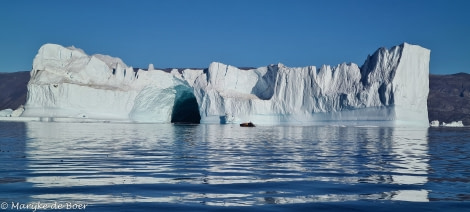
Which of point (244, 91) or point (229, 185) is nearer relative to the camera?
point (229, 185)

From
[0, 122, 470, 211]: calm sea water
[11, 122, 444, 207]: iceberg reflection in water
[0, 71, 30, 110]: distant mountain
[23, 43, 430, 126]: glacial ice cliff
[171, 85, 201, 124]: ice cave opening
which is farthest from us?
[0, 71, 30, 110]: distant mountain

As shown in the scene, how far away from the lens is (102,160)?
8.66 m

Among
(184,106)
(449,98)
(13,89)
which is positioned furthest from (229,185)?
(13,89)

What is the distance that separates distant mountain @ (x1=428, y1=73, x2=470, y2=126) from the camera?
99.4 m

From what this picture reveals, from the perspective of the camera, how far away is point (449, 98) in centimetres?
11412

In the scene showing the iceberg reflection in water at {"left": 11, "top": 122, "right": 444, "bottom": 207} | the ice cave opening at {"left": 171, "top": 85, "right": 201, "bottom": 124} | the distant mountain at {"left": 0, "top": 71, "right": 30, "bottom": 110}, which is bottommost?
the iceberg reflection in water at {"left": 11, "top": 122, "right": 444, "bottom": 207}

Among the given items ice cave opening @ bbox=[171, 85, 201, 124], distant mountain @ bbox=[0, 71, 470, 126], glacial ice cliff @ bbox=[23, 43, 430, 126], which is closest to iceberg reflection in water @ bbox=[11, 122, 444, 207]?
glacial ice cliff @ bbox=[23, 43, 430, 126]

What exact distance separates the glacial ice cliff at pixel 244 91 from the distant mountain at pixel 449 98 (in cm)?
6086

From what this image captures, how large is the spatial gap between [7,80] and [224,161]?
174 metres

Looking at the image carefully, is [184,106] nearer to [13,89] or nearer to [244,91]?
[244,91]

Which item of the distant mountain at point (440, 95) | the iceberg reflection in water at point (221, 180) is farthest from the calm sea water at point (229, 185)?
the distant mountain at point (440, 95)

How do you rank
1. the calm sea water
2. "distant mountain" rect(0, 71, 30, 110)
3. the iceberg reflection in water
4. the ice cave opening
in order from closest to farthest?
the calm sea water
the iceberg reflection in water
the ice cave opening
"distant mountain" rect(0, 71, 30, 110)

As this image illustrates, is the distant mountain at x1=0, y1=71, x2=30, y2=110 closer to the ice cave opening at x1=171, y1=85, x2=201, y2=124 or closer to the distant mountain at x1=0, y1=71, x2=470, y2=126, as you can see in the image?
the distant mountain at x1=0, y1=71, x2=470, y2=126

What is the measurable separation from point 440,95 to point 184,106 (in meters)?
85.3
